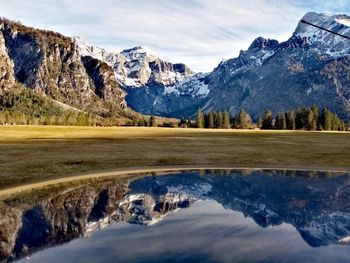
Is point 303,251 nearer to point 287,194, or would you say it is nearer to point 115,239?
point 115,239

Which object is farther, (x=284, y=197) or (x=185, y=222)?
(x=284, y=197)

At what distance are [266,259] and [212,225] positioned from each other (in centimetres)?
487

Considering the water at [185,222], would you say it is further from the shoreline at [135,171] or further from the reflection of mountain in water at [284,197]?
the shoreline at [135,171]

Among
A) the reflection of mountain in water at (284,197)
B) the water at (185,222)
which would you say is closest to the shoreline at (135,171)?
the water at (185,222)

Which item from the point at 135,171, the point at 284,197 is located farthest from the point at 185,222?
the point at 135,171

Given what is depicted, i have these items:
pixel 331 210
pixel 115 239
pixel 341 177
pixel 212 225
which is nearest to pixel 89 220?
pixel 115 239

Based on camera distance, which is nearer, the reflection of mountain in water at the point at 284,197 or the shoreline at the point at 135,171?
the reflection of mountain in water at the point at 284,197

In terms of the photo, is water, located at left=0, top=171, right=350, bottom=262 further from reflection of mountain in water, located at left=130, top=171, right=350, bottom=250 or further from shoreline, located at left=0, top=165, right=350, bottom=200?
shoreline, located at left=0, top=165, right=350, bottom=200

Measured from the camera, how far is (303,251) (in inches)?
589

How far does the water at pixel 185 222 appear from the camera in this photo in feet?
48.1

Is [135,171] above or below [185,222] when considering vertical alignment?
below

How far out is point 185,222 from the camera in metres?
19.2

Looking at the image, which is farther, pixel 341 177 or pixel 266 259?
pixel 341 177

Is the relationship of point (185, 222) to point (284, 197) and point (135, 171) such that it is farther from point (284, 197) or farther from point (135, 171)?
point (135, 171)
